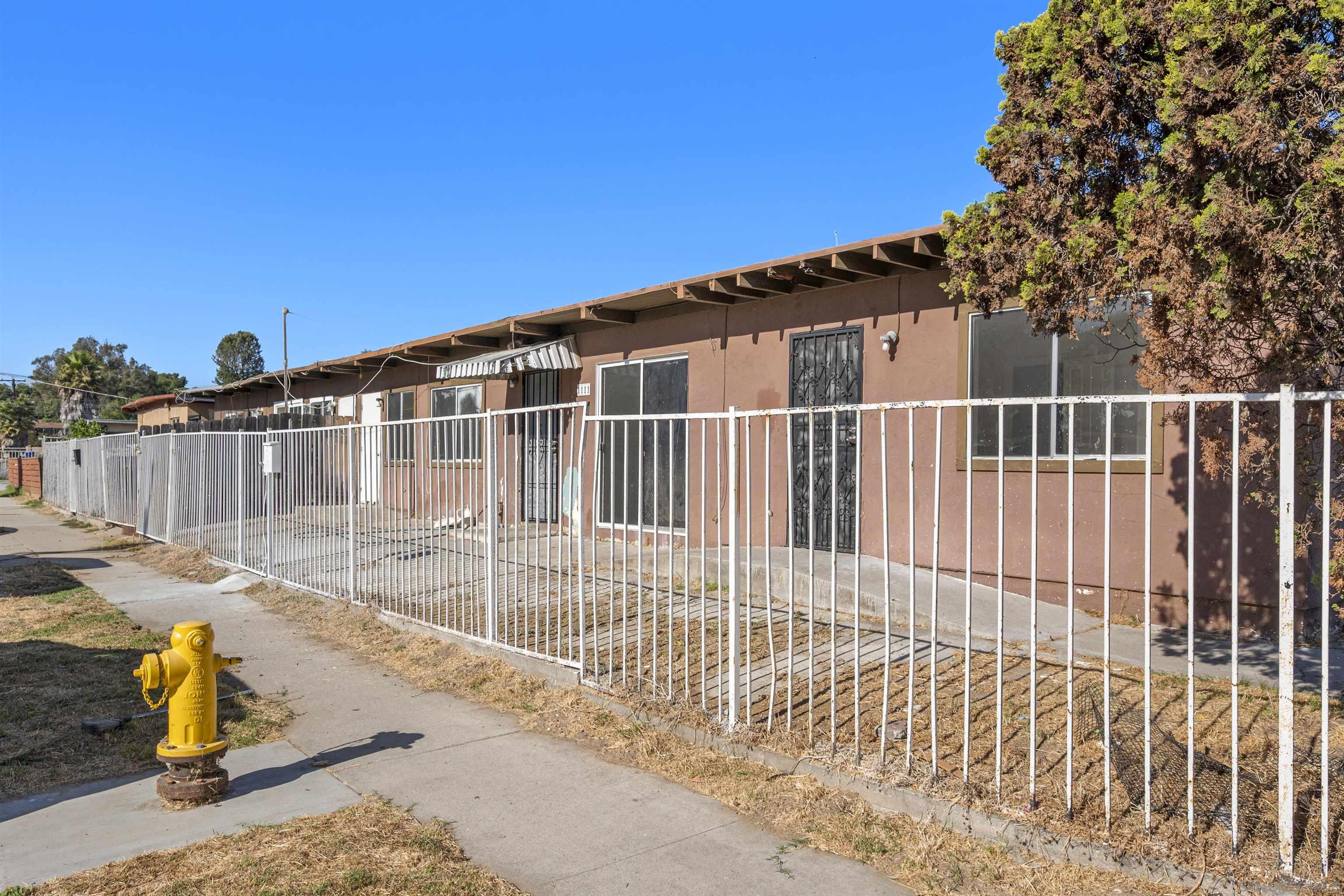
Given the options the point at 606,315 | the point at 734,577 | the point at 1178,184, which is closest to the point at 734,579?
Result: the point at 734,577

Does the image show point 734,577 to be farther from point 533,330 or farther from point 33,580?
point 33,580

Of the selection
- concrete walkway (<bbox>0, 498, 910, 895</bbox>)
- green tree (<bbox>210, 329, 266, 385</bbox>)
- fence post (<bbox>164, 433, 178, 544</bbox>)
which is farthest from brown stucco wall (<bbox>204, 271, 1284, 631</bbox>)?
green tree (<bbox>210, 329, 266, 385</bbox>)

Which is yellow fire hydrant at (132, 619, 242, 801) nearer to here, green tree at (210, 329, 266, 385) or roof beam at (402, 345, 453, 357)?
roof beam at (402, 345, 453, 357)

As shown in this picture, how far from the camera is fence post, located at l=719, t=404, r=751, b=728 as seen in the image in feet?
15.9

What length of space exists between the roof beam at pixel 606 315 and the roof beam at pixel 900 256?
14.7 feet

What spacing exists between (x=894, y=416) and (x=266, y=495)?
7.09 meters

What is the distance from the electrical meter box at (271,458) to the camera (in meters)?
10.4

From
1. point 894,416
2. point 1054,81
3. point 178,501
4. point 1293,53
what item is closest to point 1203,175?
point 1293,53

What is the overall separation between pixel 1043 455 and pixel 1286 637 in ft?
17.0

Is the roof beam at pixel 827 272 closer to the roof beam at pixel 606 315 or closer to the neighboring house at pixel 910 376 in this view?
the neighboring house at pixel 910 376

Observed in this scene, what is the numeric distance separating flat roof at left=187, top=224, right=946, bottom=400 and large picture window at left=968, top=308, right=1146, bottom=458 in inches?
37.2

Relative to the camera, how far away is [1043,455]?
8.21 meters

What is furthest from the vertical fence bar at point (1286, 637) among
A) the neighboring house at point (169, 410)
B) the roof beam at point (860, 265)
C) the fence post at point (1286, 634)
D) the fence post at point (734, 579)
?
the neighboring house at point (169, 410)

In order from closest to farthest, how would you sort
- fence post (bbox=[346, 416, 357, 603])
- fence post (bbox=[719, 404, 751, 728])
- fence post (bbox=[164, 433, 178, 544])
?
fence post (bbox=[719, 404, 751, 728]), fence post (bbox=[346, 416, 357, 603]), fence post (bbox=[164, 433, 178, 544])
